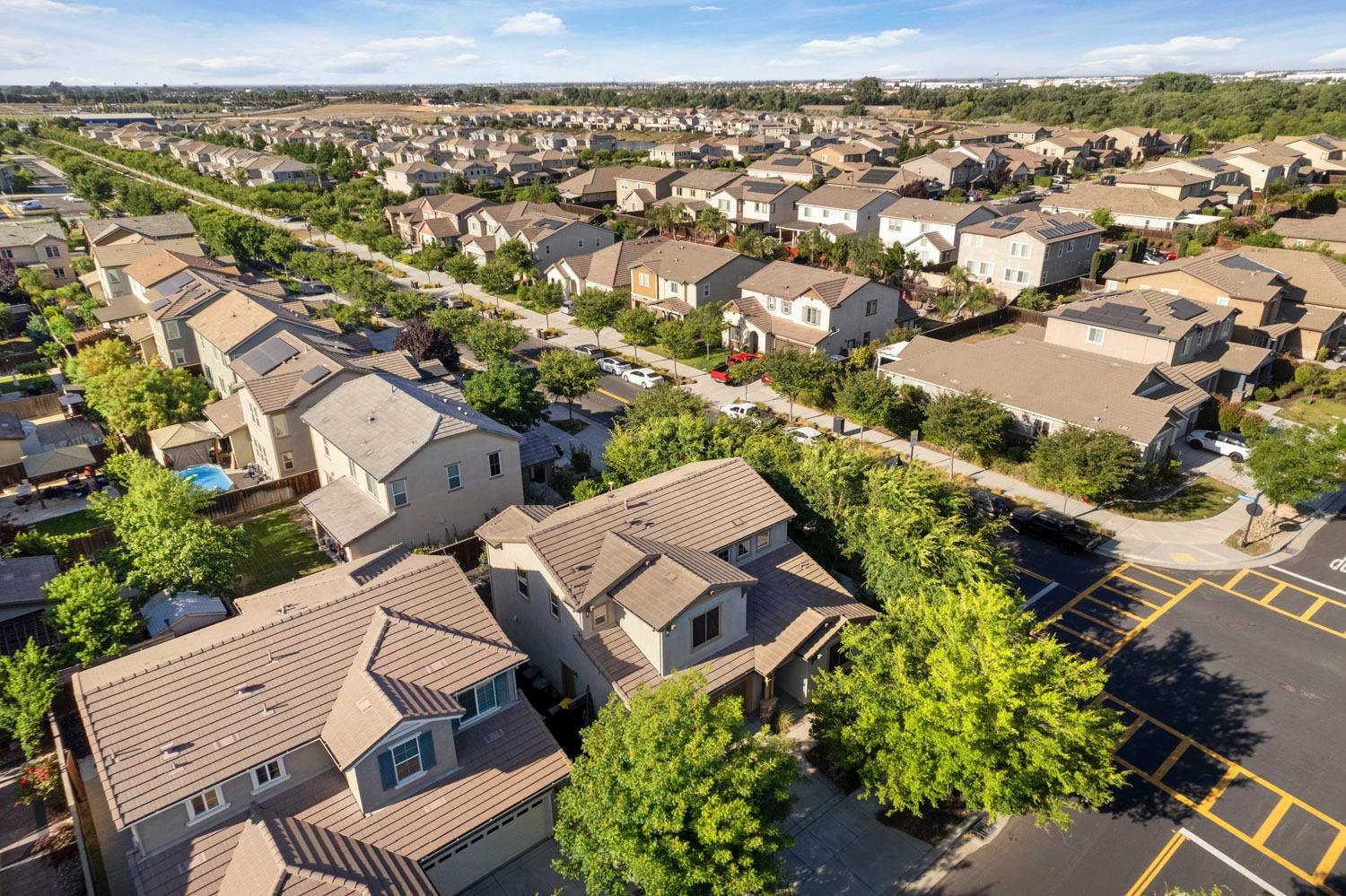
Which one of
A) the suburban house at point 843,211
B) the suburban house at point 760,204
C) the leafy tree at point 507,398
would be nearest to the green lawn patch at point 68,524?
the leafy tree at point 507,398

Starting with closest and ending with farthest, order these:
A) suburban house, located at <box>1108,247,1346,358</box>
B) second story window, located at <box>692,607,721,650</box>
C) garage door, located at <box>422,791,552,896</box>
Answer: garage door, located at <box>422,791,552,896</box>, second story window, located at <box>692,607,721,650</box>, suburban house, located at <box>1108,247,1346,358</box>

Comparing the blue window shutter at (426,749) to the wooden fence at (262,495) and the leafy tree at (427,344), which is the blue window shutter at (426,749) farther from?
the leafy tree at (427,344)

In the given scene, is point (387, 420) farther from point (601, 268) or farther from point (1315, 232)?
point (1315, 232)

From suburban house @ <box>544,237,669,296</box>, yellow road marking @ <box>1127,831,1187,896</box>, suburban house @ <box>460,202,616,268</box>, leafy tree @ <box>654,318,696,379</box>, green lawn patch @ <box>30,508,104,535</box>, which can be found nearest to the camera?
yellow road marking @ <box>1127,831,1187,896</box>

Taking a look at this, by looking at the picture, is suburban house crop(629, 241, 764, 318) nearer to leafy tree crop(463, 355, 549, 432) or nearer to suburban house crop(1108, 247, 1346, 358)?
leafy tree crop(463, 355, 549, 432)

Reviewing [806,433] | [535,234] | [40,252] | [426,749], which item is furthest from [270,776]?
[40,252]

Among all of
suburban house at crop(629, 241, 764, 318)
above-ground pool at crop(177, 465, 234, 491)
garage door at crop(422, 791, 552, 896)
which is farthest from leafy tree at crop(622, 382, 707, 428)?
suburban house at crop(629, 241, 764, 318)
